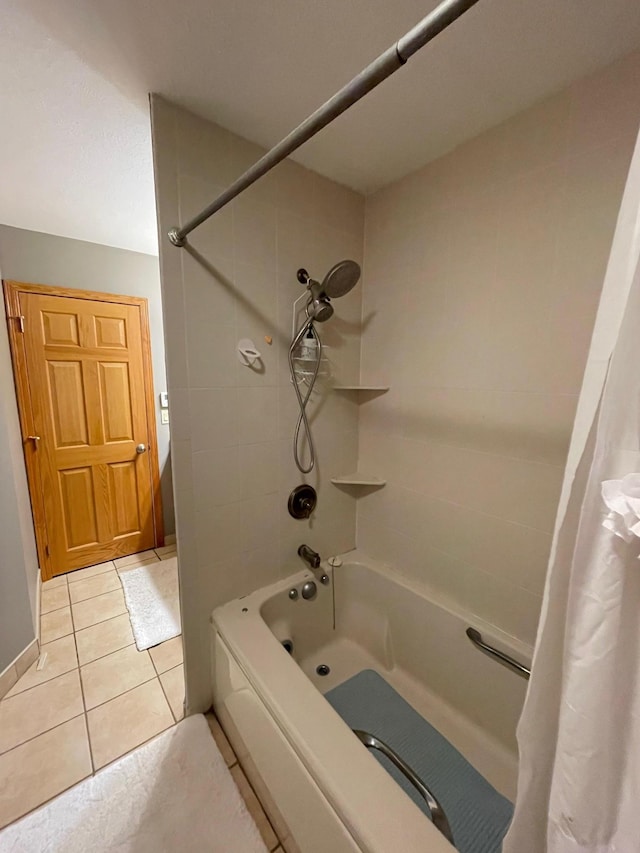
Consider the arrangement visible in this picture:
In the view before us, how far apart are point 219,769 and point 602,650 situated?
56.1 inches

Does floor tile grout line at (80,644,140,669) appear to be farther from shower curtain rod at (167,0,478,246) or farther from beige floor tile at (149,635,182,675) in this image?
shower curtain rod at (167,0,478,246)

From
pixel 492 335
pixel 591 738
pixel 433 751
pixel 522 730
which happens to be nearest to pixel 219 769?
pixel 433 751

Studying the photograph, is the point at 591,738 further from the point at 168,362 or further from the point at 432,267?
the point at 432,267

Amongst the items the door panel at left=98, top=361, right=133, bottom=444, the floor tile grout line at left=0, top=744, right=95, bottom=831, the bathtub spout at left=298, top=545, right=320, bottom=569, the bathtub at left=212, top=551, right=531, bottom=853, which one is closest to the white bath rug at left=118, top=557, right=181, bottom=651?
the floor tile grout line at left=0, top=744, right=95, bottom=831

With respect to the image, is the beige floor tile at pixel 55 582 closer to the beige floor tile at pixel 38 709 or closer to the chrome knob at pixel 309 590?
the beige floor tile at pixel 38 709

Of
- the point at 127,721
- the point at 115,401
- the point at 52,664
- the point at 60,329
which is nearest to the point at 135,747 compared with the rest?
the point at 127,721

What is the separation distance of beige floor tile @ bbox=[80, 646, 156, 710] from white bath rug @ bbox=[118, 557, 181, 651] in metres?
A: 0.08

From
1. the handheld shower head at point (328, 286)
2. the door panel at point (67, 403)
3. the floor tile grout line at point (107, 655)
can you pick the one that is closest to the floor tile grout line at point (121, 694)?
the floor tile grout line at point (107, 655)

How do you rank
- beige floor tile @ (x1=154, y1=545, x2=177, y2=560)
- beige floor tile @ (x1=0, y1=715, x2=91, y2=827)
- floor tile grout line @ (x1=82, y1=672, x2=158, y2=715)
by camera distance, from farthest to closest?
beige floor tile @ (x1=154, y1=545, x2=177, y2=560) → floor tile grout line @ (x1=82, y1=672, x2=158, y2=715) → beige floor tile @ (x1=0, y1=715, x2=91, y2=827)

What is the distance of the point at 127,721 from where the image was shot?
136cm

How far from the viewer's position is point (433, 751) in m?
1.18

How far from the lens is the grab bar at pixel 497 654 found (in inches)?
43.9

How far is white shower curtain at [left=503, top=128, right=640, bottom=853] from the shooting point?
1.27ft

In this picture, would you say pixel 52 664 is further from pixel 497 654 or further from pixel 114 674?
pixel 497 654
